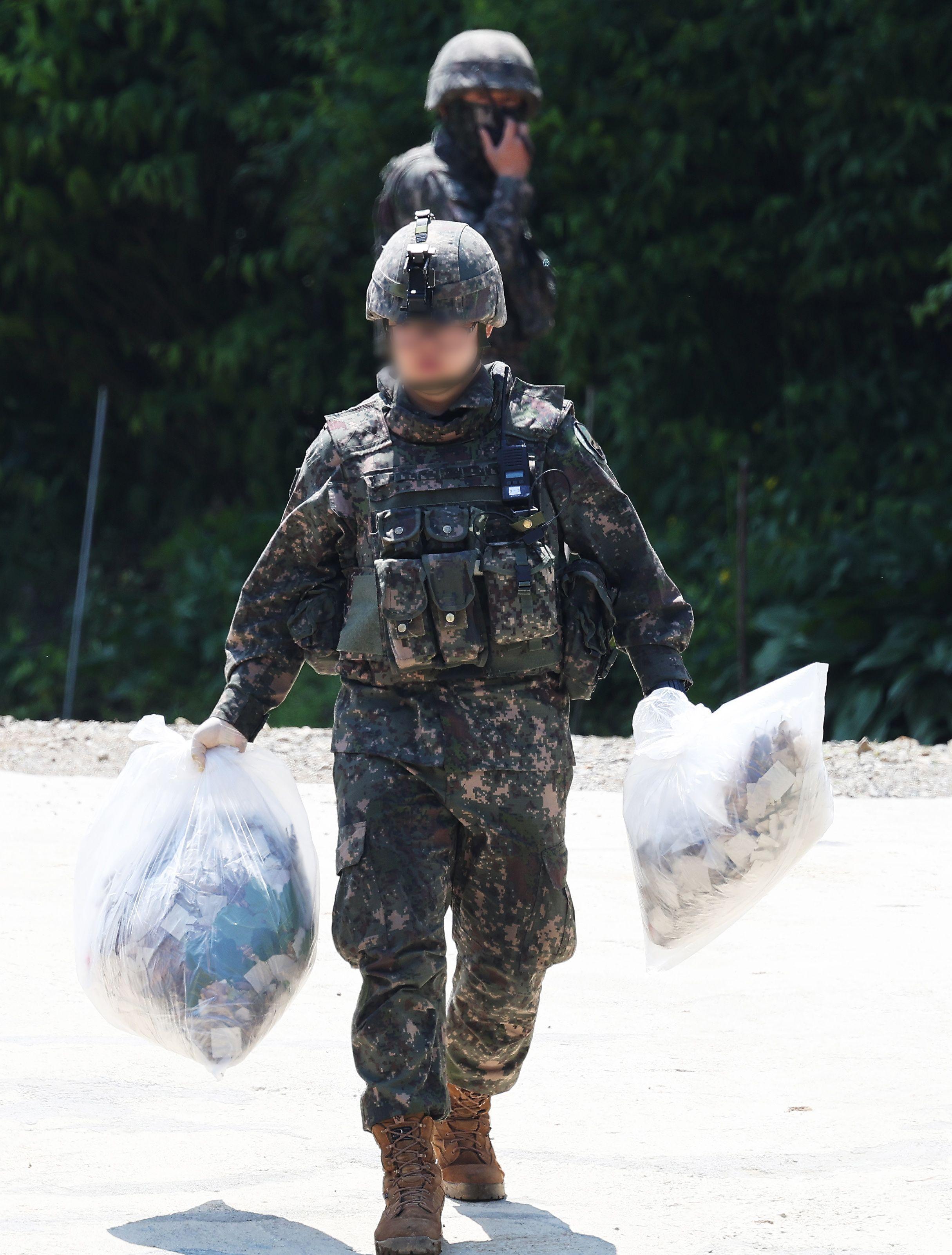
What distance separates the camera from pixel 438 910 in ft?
9.91

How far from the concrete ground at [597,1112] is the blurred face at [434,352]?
1357mm

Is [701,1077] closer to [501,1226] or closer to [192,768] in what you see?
[501,1226]

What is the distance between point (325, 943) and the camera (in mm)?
4828

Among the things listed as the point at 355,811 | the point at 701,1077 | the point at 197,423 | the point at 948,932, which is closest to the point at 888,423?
the point at 197,423

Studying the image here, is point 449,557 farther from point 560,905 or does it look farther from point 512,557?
point 560,905

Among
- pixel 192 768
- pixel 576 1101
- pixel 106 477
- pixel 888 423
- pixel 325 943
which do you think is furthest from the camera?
pixel 106 477

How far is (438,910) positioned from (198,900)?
1.35 feet

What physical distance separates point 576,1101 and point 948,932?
159 cm

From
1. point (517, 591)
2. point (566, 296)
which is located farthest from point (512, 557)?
point (566, 296)

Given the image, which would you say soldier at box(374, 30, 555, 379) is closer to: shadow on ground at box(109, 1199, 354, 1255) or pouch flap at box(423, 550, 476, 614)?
pouch flap at box(423, 550, 476, 614)

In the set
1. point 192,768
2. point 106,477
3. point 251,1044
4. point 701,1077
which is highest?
point 192,768

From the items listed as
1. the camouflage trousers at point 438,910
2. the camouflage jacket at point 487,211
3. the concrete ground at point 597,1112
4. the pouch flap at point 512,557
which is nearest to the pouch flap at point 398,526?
the pouch flap at point 512,557

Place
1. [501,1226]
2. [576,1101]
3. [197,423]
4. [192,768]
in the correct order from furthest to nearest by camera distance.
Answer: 1. [197,423]
2. [576,1101]
3. [192,768]
4. [501,1226]

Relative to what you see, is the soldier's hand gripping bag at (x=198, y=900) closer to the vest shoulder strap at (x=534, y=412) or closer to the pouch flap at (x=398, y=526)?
the pouch flap at (x=398, y=526)
